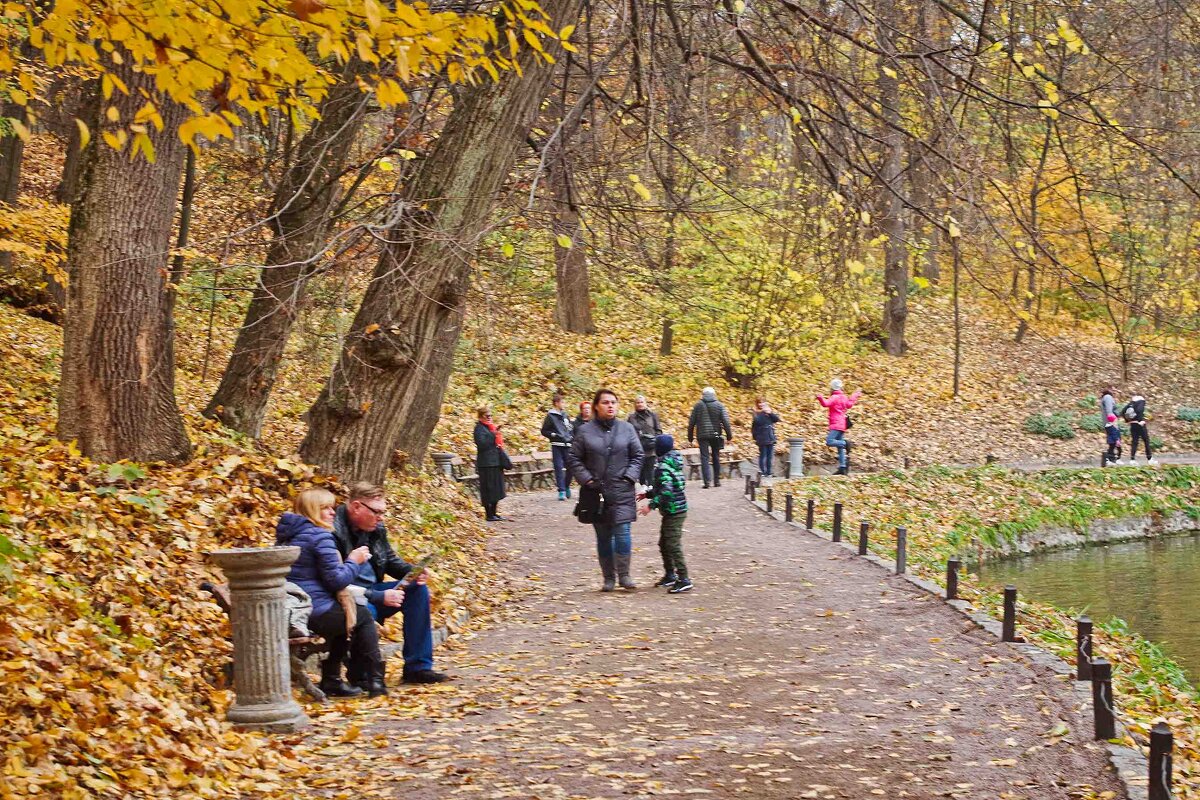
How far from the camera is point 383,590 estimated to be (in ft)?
29.0

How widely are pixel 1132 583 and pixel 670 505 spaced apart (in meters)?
8.96

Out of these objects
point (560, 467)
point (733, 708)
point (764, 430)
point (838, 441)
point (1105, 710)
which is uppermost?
point (764, 430)

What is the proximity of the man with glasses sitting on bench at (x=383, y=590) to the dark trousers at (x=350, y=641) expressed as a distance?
30cm

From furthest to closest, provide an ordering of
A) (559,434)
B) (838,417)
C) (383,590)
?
(838,417)
(559,434)
(383,590)

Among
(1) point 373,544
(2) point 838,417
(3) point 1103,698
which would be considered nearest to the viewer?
(3) point 1103,698

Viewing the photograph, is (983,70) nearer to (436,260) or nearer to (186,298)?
(436,260)

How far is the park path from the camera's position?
6316mm

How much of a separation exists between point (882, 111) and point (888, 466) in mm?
20186

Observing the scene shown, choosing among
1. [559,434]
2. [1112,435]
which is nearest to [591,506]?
[559,434]

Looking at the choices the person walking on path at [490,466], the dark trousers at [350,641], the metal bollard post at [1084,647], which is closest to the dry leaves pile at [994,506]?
the metal bollard post at [1084,647]

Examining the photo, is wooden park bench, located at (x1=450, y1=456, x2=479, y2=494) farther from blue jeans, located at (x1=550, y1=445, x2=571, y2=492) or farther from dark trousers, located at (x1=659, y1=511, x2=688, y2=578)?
dark trousers, located at (x1=659, y1=511, x2=688, y2=578)

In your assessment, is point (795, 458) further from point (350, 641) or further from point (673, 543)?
point (350, 641)

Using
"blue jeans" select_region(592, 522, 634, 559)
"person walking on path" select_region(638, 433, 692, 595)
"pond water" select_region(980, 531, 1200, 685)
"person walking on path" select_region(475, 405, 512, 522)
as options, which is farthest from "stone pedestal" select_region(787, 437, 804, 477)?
"blue jeans" select_region(592, 522, 634, 559)

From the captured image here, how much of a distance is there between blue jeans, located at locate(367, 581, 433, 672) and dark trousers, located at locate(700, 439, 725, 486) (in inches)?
640
